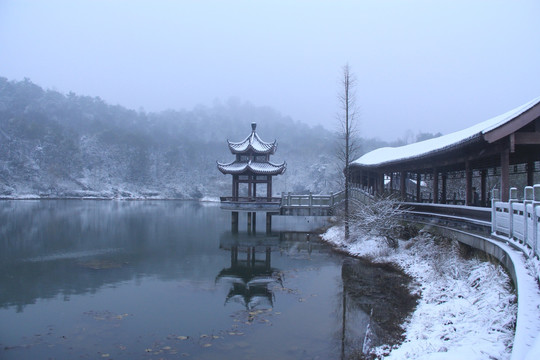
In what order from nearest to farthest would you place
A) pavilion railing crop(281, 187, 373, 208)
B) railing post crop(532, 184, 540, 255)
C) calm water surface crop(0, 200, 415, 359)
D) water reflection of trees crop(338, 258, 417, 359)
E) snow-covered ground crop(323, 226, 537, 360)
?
snow-covered ground crop(323, 226, 537, 360), railing post crop(532, 184, 540, 255), calm water surface crop(0, 200, 415, 359), water reflection of trees crop(338, 258, 417, 359), pavilion railing crop(281, 187, 373, 208)

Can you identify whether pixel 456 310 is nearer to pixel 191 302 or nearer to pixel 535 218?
pixel 535 218

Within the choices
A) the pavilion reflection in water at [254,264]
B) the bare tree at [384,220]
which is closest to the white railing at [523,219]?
the pavilion reflection in water at [254,264]

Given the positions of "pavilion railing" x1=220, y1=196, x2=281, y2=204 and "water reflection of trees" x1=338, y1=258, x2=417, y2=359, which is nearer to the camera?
"water reflection of trees" x1=338, y1=258, x2=417, y2=359

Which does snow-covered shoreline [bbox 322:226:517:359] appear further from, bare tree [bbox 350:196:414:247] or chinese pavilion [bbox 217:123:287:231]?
chinese pavilion [bbox 217:123:287:231]

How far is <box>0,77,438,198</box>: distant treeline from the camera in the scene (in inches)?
3228

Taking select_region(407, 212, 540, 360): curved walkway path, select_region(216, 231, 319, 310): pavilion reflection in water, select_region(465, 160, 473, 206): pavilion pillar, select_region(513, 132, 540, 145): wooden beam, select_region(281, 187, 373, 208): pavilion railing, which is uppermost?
select_region(513, 132, 540, 145): wooden beam

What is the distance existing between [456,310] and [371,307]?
9.97 ft

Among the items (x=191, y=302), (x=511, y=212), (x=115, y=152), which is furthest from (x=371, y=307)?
(x=115, y=152)

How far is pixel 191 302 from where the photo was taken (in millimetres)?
11969

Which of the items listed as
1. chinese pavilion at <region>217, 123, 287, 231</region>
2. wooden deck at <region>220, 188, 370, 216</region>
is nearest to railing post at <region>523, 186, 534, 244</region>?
wooden deck at <region>220, 188, 370, 216</region>

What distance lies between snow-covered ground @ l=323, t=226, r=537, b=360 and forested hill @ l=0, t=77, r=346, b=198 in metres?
58.9

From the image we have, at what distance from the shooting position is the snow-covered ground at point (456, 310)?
19.9 feet

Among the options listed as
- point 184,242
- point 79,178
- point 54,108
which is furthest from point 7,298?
point 54,108

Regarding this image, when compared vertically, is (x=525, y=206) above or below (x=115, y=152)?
below
